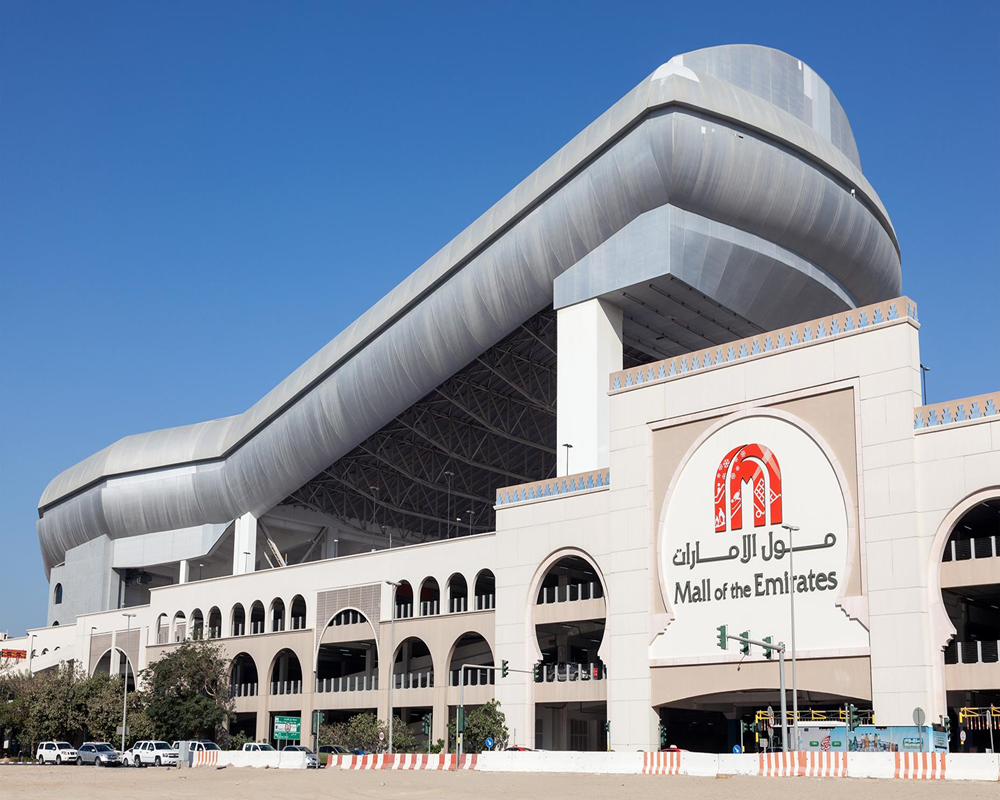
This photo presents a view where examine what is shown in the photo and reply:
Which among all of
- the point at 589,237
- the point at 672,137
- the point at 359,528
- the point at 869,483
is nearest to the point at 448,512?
the point at 359,528

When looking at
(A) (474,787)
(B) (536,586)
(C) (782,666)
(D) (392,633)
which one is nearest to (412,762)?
(B) (536,586)

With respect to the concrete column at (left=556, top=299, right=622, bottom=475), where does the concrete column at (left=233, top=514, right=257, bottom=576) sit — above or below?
below

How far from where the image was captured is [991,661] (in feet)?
130

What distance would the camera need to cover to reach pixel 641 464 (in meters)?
49.0

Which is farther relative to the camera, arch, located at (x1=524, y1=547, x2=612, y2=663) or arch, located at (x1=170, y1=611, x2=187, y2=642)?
arch, located at (x1=170, y1=611, x2=187, y2=642)

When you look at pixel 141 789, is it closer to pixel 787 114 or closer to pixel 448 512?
pixel 787 114

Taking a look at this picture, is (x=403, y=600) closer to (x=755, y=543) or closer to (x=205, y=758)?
(x=205, y=758)

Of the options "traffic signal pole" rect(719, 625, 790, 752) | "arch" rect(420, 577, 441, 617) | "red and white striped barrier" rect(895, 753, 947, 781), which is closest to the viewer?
"red and white striped barrier" rect(895, 753, 947, 781)

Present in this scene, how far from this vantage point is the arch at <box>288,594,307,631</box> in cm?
7031

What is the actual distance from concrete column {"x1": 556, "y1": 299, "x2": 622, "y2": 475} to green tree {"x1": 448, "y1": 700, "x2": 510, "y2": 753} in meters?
11.0

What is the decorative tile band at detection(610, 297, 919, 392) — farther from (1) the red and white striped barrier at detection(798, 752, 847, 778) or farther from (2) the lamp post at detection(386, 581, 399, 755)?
(2) the lamp post at detection(386, 581, 399, 755)

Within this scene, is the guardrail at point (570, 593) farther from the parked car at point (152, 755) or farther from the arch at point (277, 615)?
the arch at point (277, 615)

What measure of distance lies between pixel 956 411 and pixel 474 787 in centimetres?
2019

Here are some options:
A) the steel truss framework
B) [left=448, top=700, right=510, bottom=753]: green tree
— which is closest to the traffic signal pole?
[left=448, top=700, right=510, bottom=753]: green tree
